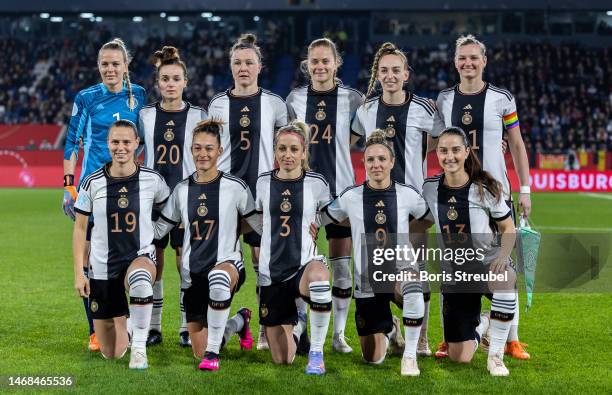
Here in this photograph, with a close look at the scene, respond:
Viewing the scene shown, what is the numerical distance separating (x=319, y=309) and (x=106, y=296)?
4.19ft

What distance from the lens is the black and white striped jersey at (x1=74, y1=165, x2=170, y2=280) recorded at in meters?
5.18

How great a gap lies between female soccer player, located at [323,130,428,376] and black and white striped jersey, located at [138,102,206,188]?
101cm

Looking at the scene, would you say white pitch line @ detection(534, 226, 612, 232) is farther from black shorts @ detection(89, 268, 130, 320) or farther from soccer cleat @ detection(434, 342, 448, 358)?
black shorts @ detection(89, 268, 130, 320)

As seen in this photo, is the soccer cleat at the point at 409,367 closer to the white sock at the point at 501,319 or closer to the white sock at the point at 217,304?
the white sock at the point at 501,319

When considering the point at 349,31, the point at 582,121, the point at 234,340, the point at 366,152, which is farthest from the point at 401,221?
the point at 349,31

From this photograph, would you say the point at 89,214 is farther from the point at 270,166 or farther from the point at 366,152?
the point at 366,152

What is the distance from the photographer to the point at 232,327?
550 centimetres

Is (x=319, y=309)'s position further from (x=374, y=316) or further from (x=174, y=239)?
(x=174, y=239)

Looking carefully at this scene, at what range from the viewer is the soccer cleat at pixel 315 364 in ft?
16.0

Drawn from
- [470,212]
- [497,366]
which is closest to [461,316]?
[497,366]

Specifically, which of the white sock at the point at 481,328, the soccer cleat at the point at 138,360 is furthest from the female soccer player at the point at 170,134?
the white sock at the point at 481,328

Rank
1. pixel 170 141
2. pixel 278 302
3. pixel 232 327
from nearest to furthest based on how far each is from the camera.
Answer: pixel 278 302 < pixel 232 327 < pixel 170 141

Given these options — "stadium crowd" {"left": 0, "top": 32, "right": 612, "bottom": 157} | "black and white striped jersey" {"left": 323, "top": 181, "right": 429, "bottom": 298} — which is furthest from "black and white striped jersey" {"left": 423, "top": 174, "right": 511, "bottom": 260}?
"stadium crowd" {"left": 0, "top": 32, "right": 612, "bottom": 157}

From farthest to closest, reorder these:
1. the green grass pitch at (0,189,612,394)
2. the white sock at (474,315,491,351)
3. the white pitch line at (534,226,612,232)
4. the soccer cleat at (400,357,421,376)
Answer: the white pitch line at (534,226,612,232) → the white sock at (474,315,491,351) → the soccer cleat at (400,357,421,376) → the green grass pitch at (0,189,612,394)
